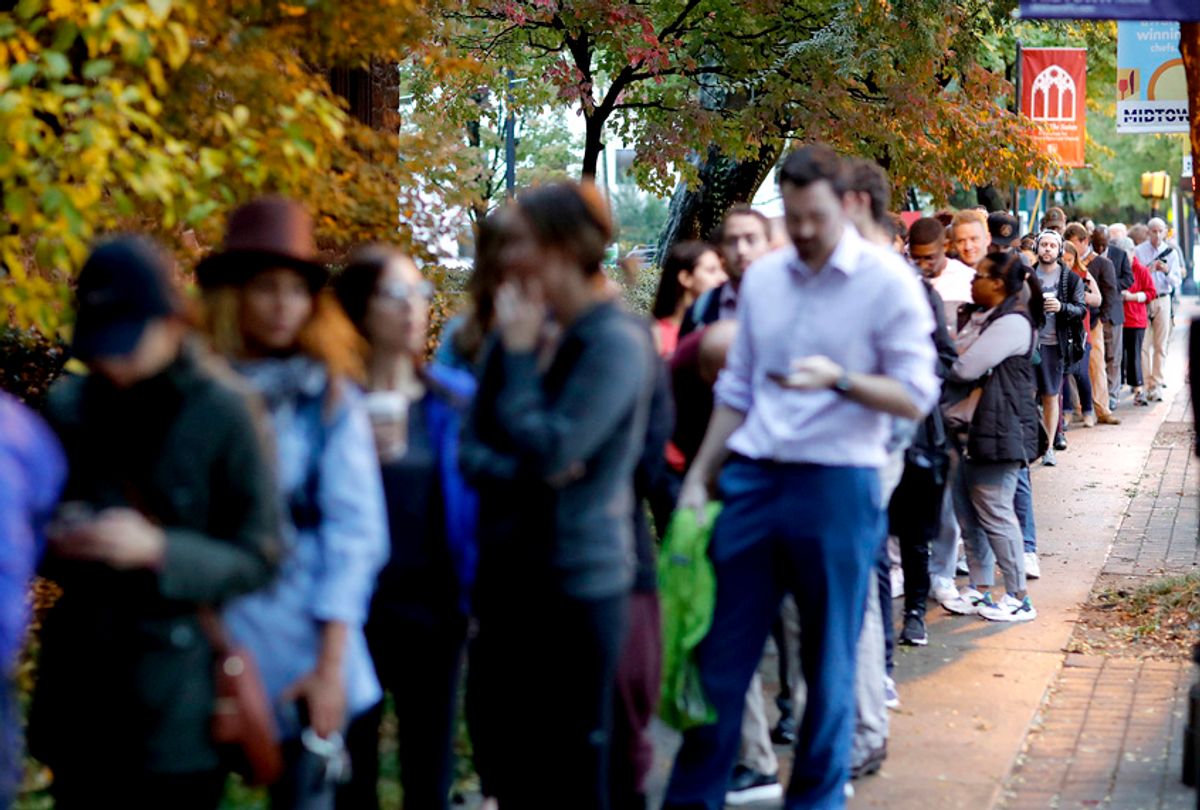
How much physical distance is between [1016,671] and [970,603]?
1.27 metres

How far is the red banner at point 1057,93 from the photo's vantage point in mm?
23719

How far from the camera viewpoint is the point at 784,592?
5.56 m

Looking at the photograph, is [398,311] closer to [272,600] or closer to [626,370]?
[626,370]

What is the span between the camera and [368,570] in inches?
155

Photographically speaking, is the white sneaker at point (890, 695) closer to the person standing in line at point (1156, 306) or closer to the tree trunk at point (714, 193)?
the tree trunk at point (714, 193)

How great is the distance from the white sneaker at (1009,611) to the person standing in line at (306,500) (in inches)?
235

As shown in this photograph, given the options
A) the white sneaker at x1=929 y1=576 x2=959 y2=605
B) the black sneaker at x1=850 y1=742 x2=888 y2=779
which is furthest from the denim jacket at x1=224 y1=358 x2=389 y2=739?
the white sneaker at x1=929 y1=576 x2=959 y2=605

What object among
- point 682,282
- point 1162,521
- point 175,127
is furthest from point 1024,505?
point 175,127

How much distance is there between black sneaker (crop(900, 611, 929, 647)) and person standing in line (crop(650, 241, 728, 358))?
8.87 ft

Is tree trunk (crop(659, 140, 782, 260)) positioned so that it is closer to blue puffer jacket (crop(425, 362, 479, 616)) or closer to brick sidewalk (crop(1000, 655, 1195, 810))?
brick sidewalk (crop(1000, 655, 1195, 810))

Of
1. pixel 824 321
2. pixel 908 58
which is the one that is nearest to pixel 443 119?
pixel 908 58

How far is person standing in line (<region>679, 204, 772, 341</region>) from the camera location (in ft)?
21.4

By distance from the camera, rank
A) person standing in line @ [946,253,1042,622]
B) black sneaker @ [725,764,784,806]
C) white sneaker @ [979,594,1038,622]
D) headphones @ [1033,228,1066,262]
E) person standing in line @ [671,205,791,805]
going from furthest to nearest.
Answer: headphones @ [1033,228,1066,262] → white sneaker @ [979,594,1038,622] → person standing in line @ [946,253,1042,622] → black sneaker @ [725,764,784,806] → person standing in line @ [671,205,791,805]

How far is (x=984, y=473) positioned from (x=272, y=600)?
6054 mm
